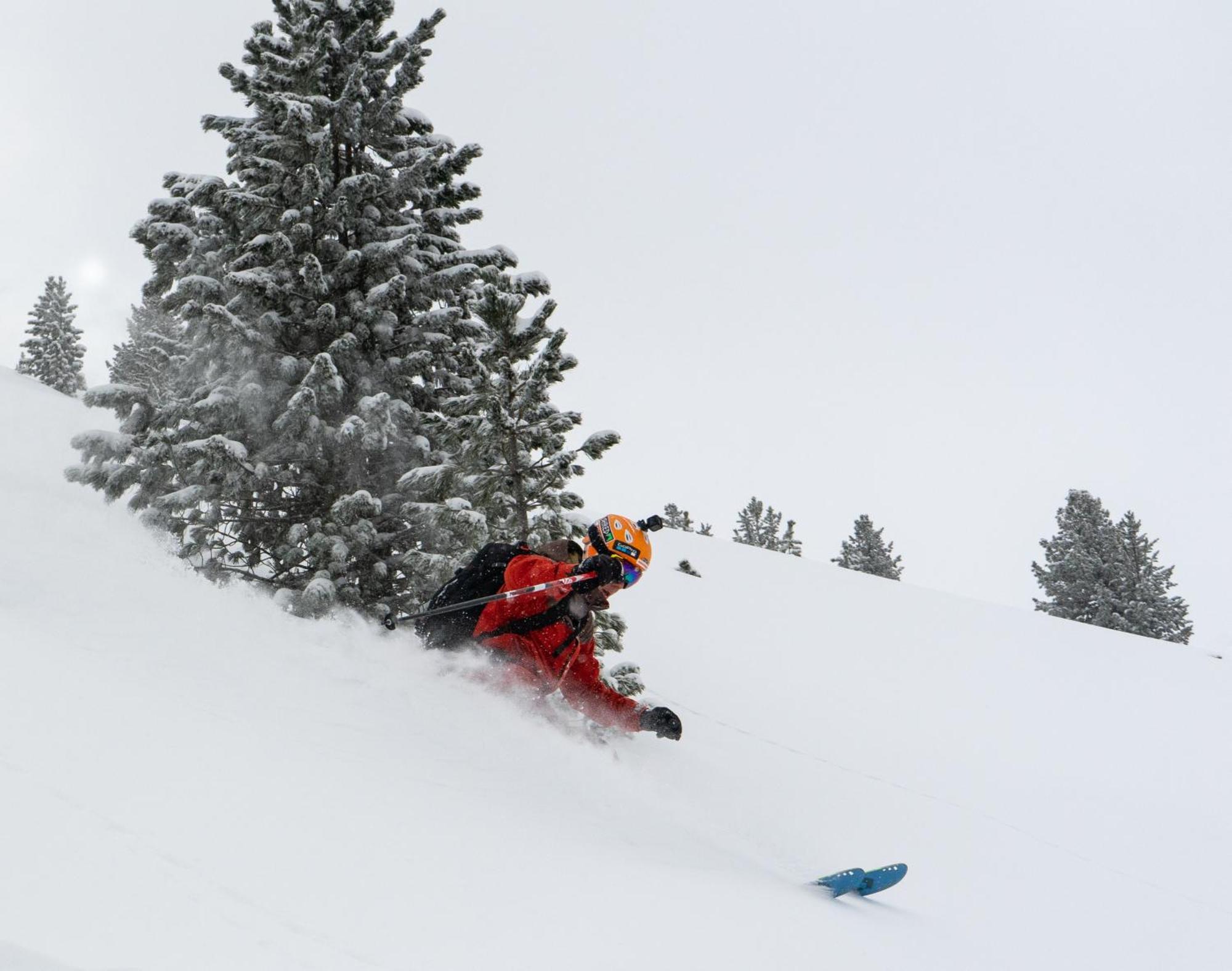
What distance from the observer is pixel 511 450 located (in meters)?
10.5

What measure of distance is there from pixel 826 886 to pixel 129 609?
505cm

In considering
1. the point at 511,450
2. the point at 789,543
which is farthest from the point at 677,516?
the point at 511,450

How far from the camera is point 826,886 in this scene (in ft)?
15.1

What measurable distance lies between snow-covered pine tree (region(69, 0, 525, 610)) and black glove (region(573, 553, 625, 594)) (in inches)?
110

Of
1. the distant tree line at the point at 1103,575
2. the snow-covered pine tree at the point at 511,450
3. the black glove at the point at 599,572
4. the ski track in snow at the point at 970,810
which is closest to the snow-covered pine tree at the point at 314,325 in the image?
the snow-covered pine tree at the point at 511,450

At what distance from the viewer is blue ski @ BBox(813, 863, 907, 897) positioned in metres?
4.59

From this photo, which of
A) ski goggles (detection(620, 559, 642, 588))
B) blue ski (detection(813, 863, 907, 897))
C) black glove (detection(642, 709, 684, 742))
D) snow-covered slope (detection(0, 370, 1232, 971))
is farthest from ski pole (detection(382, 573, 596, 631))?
blue ski (detection(813, 863, 907, 897))

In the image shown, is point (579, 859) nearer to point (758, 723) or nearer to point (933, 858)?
point (933, 858)

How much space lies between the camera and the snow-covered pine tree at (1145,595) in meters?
38.3

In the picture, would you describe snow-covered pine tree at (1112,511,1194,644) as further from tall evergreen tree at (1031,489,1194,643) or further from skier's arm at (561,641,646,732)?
skier's arm at (561,641,646,732)

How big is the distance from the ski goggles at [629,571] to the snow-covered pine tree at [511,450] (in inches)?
118

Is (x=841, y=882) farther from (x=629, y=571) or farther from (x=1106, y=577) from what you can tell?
(x=1106, y=577)

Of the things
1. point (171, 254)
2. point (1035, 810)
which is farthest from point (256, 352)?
point (1035, 810)

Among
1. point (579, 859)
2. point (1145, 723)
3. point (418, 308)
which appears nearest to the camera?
point (579, 859)
